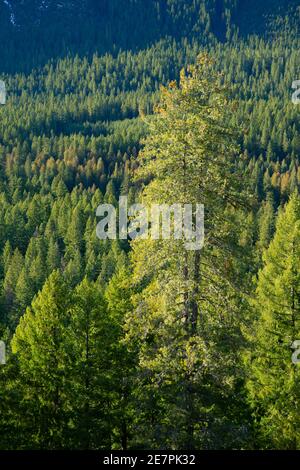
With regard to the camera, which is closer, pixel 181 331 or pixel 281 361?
pixel 181 331

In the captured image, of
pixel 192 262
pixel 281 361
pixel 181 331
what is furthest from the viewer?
pixel 281 361

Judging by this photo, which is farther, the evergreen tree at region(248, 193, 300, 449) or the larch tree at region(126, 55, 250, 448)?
the evergreen tree at region(248, 193, 300, 449)

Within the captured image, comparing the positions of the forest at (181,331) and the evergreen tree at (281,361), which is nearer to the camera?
the forest at (181,331)

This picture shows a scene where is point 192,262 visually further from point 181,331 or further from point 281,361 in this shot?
point 281,361

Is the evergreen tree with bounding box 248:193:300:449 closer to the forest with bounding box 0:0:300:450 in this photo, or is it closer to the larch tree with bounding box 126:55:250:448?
the forest with bounding box 0:0:300:450

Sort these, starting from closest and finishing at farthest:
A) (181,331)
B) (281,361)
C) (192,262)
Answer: (181,331)
(192,262)
(281,361)

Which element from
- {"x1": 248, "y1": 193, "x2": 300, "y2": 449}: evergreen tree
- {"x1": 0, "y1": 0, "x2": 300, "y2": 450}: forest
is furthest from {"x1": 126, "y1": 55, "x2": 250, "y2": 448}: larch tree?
{"x1": 248, "y1": 193, "x2": 300, "y2": 449}: evergreen tree

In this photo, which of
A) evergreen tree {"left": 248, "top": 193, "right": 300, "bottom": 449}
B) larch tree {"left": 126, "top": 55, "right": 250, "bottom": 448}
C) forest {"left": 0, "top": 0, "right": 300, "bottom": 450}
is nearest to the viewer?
larch tree {"left": 126, "top": 55, "right": 250, "bottom": 448}

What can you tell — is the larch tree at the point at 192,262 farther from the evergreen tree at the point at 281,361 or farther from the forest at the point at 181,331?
the evergreen tree at the point at 281,361

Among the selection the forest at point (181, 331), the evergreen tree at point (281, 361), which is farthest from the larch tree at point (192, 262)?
the evergreen tree at point (281, 361)

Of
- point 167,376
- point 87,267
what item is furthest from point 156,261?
point 87,267

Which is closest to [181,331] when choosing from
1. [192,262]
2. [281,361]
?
[192,262]
